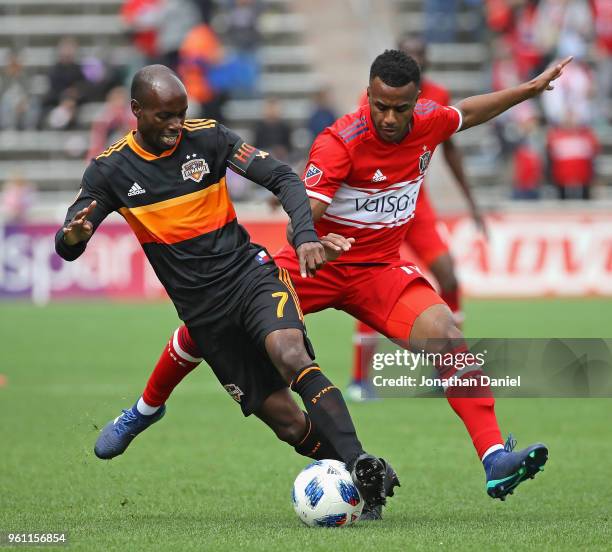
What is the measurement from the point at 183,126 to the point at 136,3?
1867cm

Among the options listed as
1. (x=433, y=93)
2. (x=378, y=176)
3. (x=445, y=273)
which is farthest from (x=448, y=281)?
(x=378, y=176)

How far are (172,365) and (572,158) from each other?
15288 mm

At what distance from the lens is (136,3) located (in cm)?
2459

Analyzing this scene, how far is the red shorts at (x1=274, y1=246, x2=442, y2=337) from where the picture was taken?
7.20 m

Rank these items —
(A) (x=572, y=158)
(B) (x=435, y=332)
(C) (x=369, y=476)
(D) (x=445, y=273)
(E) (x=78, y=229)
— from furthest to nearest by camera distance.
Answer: (A) (x=572, y=158), (D) (x=445, y=273), (B) (x=435, y=332), (E) (x=78, y=229), (C) (x=369, y=476)

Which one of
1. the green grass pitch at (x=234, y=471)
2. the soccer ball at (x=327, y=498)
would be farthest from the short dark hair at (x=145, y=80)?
the soccer ball at (x=327, y=498)

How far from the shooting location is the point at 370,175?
710 cm

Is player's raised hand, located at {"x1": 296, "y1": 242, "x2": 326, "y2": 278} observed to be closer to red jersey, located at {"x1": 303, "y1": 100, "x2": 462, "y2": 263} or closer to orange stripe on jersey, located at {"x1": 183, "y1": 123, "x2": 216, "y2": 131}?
red jersey, located at {"x1": 303, "y1": 100, "x2": 462, "y2": 263}

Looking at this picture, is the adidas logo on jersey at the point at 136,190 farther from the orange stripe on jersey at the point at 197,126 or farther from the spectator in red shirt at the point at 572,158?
the spectator in red shirt at the point at 572,158

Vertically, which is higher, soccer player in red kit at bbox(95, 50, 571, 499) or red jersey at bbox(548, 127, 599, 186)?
soccer player in red kit at bbox(95, 50, 571, 499)

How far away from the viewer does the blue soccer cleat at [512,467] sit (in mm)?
5965

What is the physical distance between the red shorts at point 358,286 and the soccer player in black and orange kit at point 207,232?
62cm

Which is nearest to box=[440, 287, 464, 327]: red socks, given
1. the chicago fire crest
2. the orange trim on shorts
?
the chicago fire crest

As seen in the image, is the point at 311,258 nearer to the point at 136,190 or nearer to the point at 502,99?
the point at 136,190
